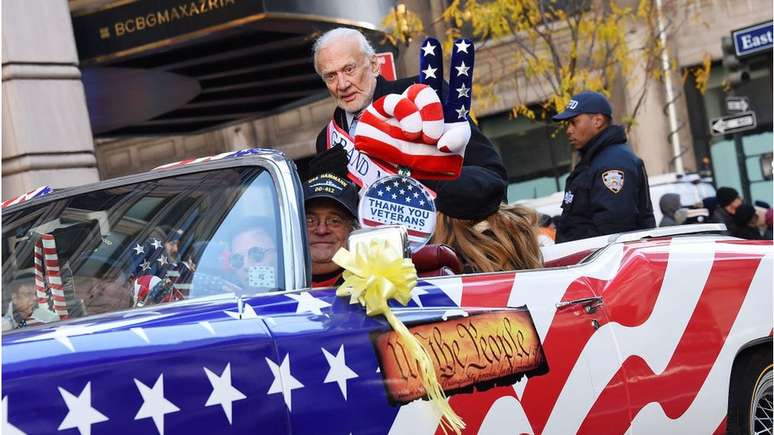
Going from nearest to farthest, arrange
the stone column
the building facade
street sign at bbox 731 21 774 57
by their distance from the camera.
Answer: the stone column, street sign at bbox 731 21 774 57, the building facade

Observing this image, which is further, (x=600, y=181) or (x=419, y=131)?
(x=600, y=181)

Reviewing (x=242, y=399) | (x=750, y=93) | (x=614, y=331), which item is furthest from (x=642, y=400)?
(x=750, y=93)

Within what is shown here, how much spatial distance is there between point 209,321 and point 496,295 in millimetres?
1073

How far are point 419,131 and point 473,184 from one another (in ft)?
1.85

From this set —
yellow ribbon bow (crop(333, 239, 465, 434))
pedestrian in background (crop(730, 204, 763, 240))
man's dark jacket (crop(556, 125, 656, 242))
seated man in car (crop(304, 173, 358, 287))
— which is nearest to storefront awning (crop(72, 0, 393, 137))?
pedestrian in background (crop(730, 204, 763, 240))

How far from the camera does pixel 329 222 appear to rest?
13.9 ft

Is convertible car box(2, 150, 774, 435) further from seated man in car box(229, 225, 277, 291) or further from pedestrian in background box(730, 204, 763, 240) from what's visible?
pedestrian in background box(730, 204, 763, 240)

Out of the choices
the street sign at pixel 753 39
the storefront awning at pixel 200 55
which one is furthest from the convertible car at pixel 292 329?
the street sign at pixel 753 39

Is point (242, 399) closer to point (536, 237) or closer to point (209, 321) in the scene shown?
point (209, 321)

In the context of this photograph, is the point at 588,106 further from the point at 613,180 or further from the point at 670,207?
the point at 670,207

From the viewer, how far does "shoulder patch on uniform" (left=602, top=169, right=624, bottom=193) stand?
22.7ft

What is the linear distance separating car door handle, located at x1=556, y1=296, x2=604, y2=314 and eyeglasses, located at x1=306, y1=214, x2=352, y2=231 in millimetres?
755

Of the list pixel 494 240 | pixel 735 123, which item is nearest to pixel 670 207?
pixel 735 123

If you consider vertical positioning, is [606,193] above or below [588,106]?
below
